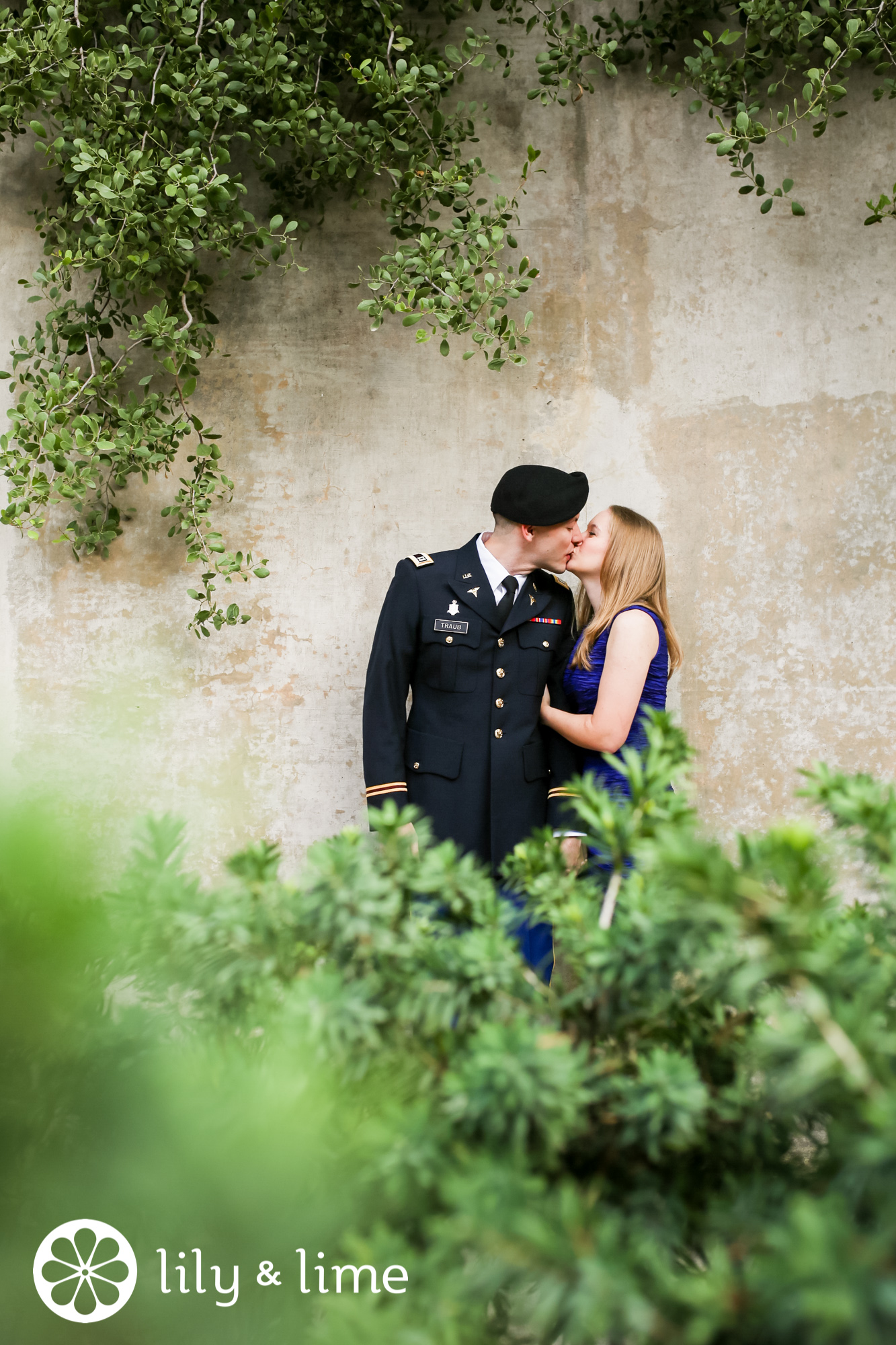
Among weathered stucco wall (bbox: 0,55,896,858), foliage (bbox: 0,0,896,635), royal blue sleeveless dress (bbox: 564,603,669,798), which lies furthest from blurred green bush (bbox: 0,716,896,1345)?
weathered stucco wall (bbox: 0,55,896,858)

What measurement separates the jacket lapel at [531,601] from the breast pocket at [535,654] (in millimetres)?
28

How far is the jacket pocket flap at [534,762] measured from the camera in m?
2.11

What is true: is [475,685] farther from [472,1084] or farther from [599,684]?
[472,1084]

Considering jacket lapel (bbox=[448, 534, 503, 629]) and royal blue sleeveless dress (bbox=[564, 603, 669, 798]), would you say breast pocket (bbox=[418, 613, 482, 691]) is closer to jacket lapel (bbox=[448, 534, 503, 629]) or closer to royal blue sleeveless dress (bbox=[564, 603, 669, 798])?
jacket lapel (bbox=[448, 534, 503, 629])

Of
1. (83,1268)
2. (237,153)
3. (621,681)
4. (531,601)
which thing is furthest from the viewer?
(237,153)

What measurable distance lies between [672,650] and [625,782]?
0.46 meters

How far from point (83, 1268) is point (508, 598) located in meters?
1.79

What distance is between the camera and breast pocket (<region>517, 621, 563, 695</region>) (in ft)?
6.96

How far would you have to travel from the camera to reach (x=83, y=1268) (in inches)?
18.3

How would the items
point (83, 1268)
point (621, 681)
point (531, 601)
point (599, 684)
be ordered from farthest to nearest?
point (531, 601) < point (599, 684) < point (621, 681) < point (83, 1268)

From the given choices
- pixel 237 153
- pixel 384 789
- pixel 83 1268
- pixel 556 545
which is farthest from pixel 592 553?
pixel 83 1268

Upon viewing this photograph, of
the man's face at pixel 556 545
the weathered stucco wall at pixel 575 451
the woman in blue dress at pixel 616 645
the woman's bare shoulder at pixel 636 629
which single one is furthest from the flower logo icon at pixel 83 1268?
the weathered stucco wall at pixel 575 451

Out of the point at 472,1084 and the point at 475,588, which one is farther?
the point at 475,588

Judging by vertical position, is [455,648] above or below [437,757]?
above
